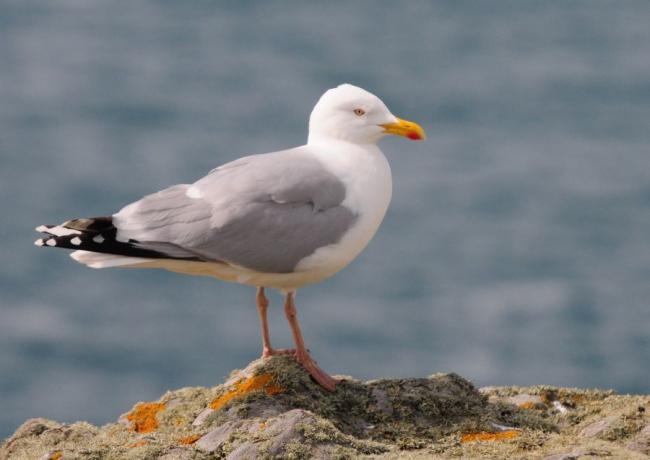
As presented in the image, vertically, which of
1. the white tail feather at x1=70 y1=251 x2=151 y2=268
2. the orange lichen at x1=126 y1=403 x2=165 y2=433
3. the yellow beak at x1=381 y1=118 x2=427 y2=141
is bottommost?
the orange lichen at x1=126 y1=403 x2=165 y2=433

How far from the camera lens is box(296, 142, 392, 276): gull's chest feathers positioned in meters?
9.50

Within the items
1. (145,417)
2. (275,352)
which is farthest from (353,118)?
(145,417)

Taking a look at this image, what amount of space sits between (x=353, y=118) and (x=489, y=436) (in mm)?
2985

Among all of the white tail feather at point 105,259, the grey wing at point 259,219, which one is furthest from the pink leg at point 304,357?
the white tail feather at point 105,259

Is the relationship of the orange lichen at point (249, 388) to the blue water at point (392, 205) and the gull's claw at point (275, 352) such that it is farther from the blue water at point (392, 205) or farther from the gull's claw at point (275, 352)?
the blue water at point (392, 205)

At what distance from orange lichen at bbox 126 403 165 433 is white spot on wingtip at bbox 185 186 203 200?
1.54 meters

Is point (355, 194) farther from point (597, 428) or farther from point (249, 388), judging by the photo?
point (597, 428)

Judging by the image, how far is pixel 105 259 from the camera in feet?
31.0

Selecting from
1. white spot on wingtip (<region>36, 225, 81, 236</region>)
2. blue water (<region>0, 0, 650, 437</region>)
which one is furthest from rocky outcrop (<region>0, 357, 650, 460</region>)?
blue water (<region>0, 0, 650, 437</region>)

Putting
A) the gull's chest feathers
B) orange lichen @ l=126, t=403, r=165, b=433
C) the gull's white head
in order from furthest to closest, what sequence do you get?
the gull's white head, the gull's chest feathers, orange lichen @ l=126, t=403, r=165, b=433

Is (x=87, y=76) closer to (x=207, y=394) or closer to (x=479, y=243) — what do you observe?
(x=479, y=243)

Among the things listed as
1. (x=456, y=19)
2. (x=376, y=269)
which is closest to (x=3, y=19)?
(x=456, y=19)

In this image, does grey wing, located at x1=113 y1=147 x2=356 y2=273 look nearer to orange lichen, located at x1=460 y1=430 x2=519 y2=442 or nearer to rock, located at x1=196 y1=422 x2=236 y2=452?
rock, located at x1=196 y1=422 x2=236 y2=452

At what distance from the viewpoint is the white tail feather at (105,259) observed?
9383 millimetres
